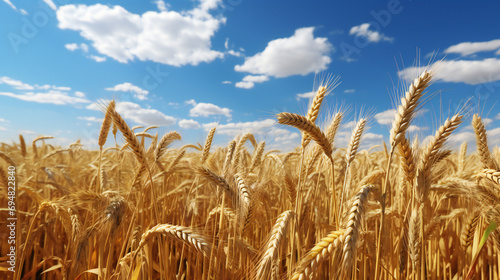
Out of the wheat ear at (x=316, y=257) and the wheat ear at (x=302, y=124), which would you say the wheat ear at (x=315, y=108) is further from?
the wheat ear at (x=316, y=257)

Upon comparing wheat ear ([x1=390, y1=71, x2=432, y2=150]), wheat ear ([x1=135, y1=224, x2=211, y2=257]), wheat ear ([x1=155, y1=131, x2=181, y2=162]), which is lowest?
wheat ear ([x1=135, y1=224, x2=211, y2=257])

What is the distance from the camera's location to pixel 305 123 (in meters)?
1.74

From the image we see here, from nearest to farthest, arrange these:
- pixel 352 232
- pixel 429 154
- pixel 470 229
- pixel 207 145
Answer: pixel 352 232 < pixel 429 154 < pixel 470 229 < pixel 207 145

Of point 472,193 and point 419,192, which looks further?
point 472,193

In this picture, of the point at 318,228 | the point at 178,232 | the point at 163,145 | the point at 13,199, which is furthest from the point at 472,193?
the point at 13,199

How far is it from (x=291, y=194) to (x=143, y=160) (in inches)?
44.7

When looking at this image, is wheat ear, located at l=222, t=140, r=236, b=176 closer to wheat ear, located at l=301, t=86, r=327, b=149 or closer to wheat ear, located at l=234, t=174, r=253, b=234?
wheat ear, located at l=234, t=174, r=253, b=234

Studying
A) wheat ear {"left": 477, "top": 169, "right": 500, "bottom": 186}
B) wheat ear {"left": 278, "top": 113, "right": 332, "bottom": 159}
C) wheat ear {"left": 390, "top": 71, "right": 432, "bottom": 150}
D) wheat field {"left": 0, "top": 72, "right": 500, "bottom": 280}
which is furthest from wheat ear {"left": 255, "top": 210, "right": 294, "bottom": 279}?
wheat ear {"left": 477, "top": 169, "right": 500, "bottom": 186}

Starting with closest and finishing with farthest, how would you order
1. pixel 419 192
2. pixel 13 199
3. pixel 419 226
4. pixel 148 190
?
pixel 419 192 < pixel 419 226 < pixel 13 199 < pixel 148 190

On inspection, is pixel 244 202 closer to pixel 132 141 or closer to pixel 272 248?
pixel 272 248

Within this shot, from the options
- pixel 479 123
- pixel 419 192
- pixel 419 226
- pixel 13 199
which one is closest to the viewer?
pixel 419 192

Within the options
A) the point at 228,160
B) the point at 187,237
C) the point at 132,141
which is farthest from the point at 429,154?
the point at 132,141

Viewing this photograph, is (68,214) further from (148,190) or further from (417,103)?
(417,103)

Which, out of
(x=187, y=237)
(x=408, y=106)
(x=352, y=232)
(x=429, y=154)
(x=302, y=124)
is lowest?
(x=187, y=237)
